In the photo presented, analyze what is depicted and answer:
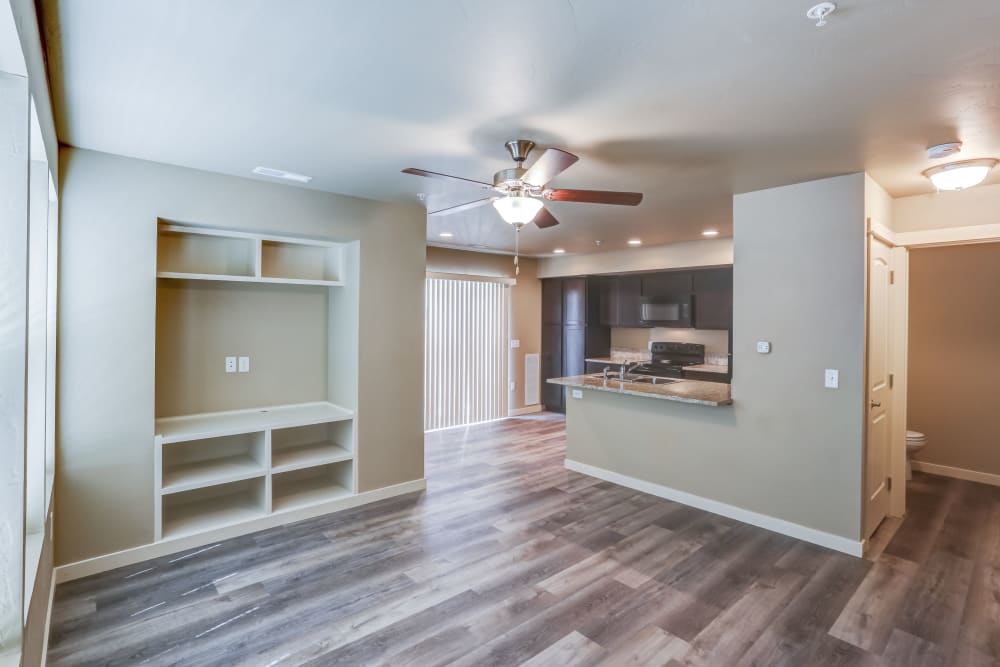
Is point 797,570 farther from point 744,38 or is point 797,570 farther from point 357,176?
point 357,176

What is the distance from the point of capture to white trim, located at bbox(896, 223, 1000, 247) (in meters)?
3.30

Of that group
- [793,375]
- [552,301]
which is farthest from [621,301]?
[793,375]

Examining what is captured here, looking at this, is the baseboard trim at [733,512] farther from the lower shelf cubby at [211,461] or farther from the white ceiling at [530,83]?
the lower shelf cubby at [211,461]

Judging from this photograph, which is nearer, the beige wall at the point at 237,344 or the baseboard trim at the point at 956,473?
the beige wall at the point at 237,344

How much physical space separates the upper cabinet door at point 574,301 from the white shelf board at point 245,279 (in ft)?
13.8

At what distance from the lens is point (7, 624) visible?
1.48m

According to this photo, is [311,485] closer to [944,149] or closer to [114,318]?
[114,318]

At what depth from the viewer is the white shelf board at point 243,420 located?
10.8 feet

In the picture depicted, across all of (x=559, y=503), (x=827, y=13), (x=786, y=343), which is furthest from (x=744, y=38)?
(x=559, y=503)

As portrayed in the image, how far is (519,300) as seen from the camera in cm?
777

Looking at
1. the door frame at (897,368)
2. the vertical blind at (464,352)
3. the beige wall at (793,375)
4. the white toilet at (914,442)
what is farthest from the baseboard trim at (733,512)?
the vertical blind at (464,352)

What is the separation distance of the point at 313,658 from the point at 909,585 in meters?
3.18

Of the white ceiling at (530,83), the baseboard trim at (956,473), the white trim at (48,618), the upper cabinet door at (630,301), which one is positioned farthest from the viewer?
the upper cabinet door at (630,301)

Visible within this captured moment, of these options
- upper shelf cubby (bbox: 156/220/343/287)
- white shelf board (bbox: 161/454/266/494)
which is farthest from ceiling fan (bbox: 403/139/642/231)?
white shelf board (bbox: 161/454/266/494)
